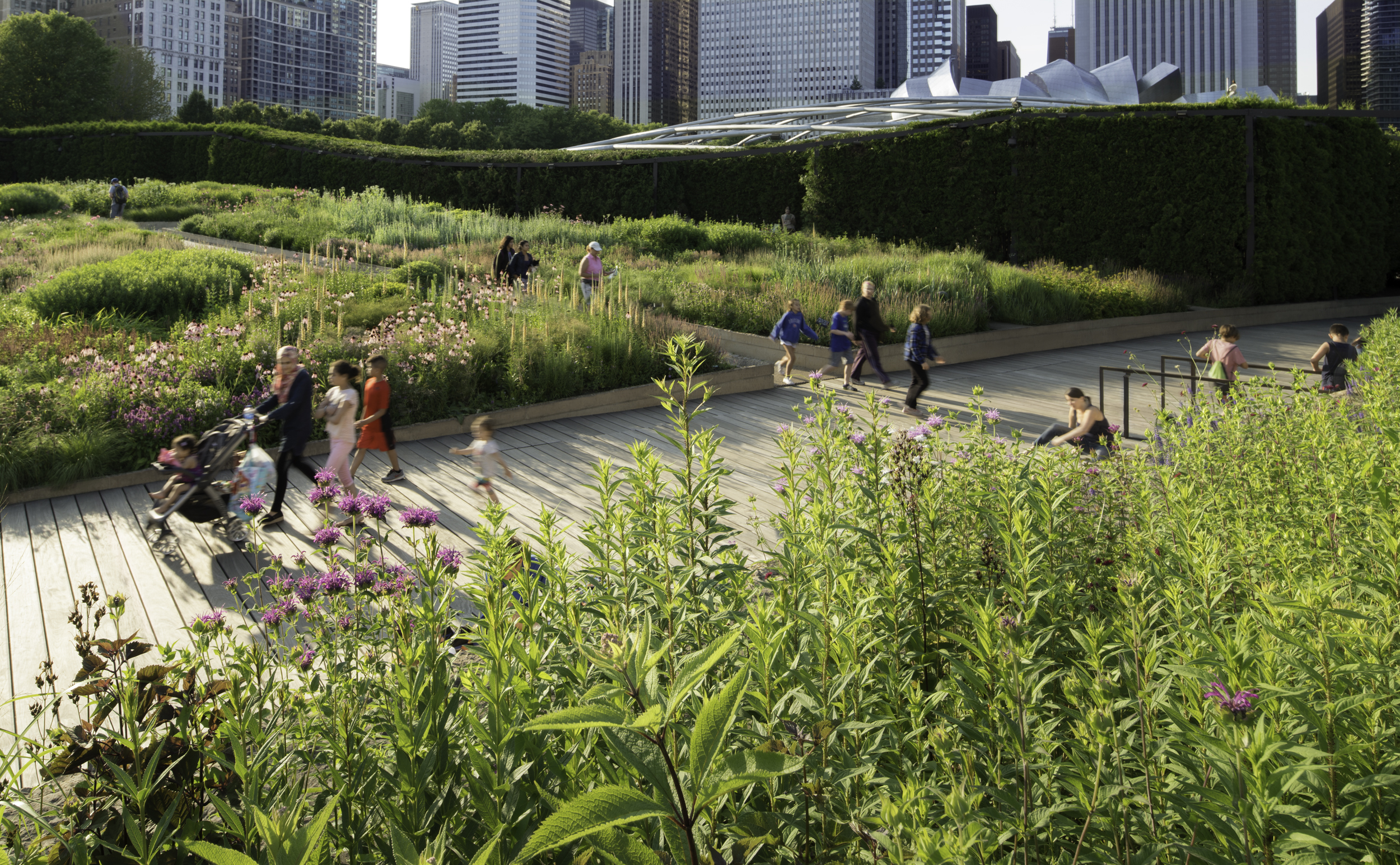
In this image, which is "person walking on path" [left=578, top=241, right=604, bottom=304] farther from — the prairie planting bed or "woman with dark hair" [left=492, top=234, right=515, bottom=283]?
the prairie planting bed

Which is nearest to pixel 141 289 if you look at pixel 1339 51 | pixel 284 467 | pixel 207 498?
pixel 284 467

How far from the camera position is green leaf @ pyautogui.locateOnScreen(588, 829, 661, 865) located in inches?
48.5

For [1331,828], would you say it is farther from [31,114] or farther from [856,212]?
[31,114]

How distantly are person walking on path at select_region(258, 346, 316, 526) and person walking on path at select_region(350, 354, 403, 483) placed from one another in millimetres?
404

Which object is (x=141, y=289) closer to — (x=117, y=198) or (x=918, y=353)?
(x=918, y=353)

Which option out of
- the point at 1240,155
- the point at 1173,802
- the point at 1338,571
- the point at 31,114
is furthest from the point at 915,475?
the point at 31,114

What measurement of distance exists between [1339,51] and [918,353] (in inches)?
7871

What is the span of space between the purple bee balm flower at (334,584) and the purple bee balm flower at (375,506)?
0.52 meters

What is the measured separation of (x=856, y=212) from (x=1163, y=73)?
51.0 meters

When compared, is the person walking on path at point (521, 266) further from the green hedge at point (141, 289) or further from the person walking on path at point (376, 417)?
the person walking on path at point (376, 417)

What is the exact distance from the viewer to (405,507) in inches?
276

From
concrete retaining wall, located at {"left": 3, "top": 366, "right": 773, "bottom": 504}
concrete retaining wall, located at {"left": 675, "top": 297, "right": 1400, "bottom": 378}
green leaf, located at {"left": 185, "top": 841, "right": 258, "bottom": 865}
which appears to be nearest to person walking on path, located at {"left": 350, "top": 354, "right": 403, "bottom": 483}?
concrete retaining wall, located at {"left": 3, "top": 366, "right": 773, "bottom": 504}

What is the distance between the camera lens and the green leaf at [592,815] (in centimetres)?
114

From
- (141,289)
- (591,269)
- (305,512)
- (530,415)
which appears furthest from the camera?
(591,269)
